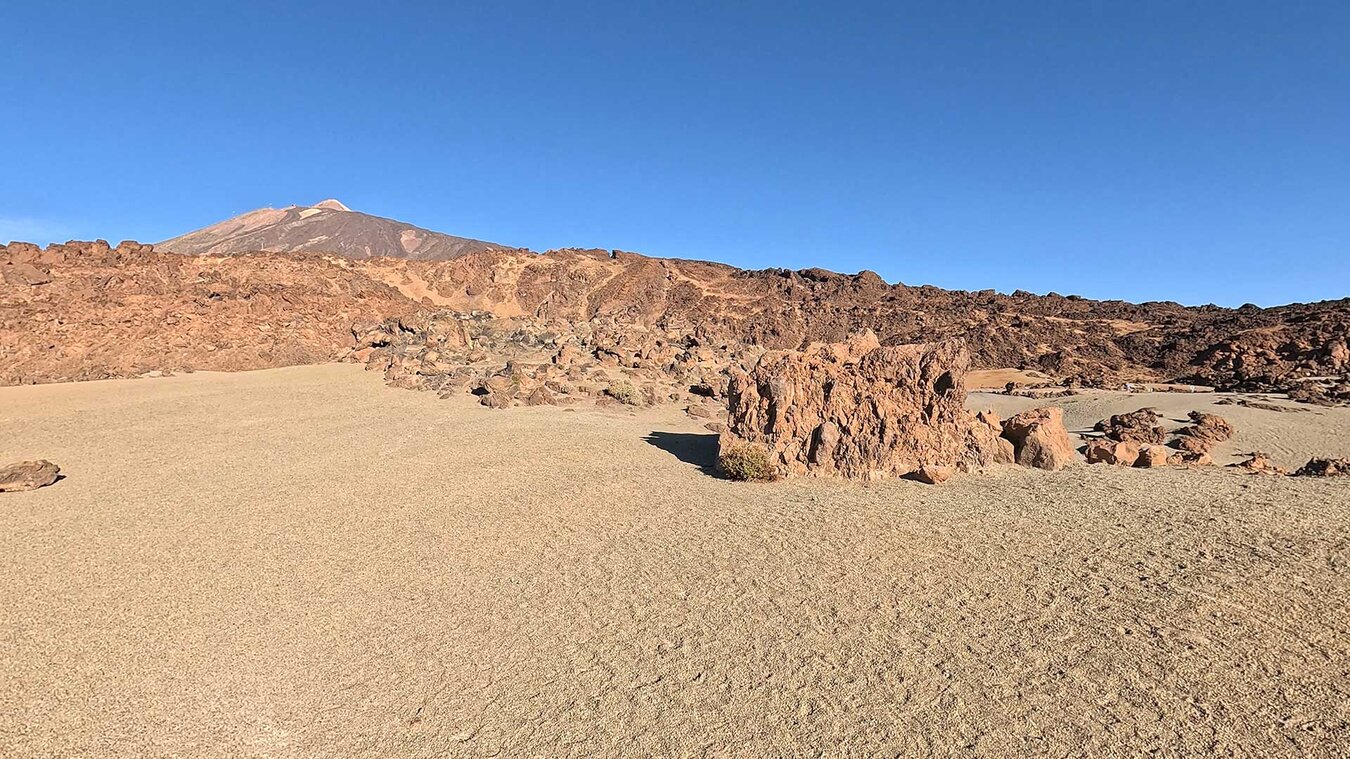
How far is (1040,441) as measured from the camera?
9.40 m

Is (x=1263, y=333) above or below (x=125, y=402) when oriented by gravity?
above

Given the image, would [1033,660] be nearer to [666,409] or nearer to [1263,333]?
[666,409]

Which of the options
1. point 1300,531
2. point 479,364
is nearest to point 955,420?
point 1300,531

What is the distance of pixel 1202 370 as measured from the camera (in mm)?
24141

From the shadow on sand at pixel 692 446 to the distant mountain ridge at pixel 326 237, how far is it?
80.1 metres

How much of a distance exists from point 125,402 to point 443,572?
14831 millimetres

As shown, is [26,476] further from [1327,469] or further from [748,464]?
[1327,469]

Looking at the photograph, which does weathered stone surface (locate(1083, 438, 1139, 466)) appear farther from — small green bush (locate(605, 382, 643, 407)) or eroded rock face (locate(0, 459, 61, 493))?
eroded rock face (locate(0, 459, 61, 493))

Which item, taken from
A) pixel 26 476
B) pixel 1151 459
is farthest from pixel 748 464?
pixel 26 476

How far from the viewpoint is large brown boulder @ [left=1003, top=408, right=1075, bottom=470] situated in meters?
9.28

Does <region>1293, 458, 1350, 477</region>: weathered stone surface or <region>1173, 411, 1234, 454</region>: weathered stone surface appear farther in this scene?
<region>1173, 411, 1234, 454</region>: weathered stone surface

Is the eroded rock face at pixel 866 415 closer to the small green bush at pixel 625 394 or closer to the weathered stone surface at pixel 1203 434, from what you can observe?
the weathered stone surface at pixel 1203 434

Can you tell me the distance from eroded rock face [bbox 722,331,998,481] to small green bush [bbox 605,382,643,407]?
669 cm

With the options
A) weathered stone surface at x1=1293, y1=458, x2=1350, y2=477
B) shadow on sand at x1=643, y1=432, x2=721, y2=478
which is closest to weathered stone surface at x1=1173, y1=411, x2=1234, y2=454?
weathered stone surface at x1=1293, y1=458, x2=1350, y2=477
